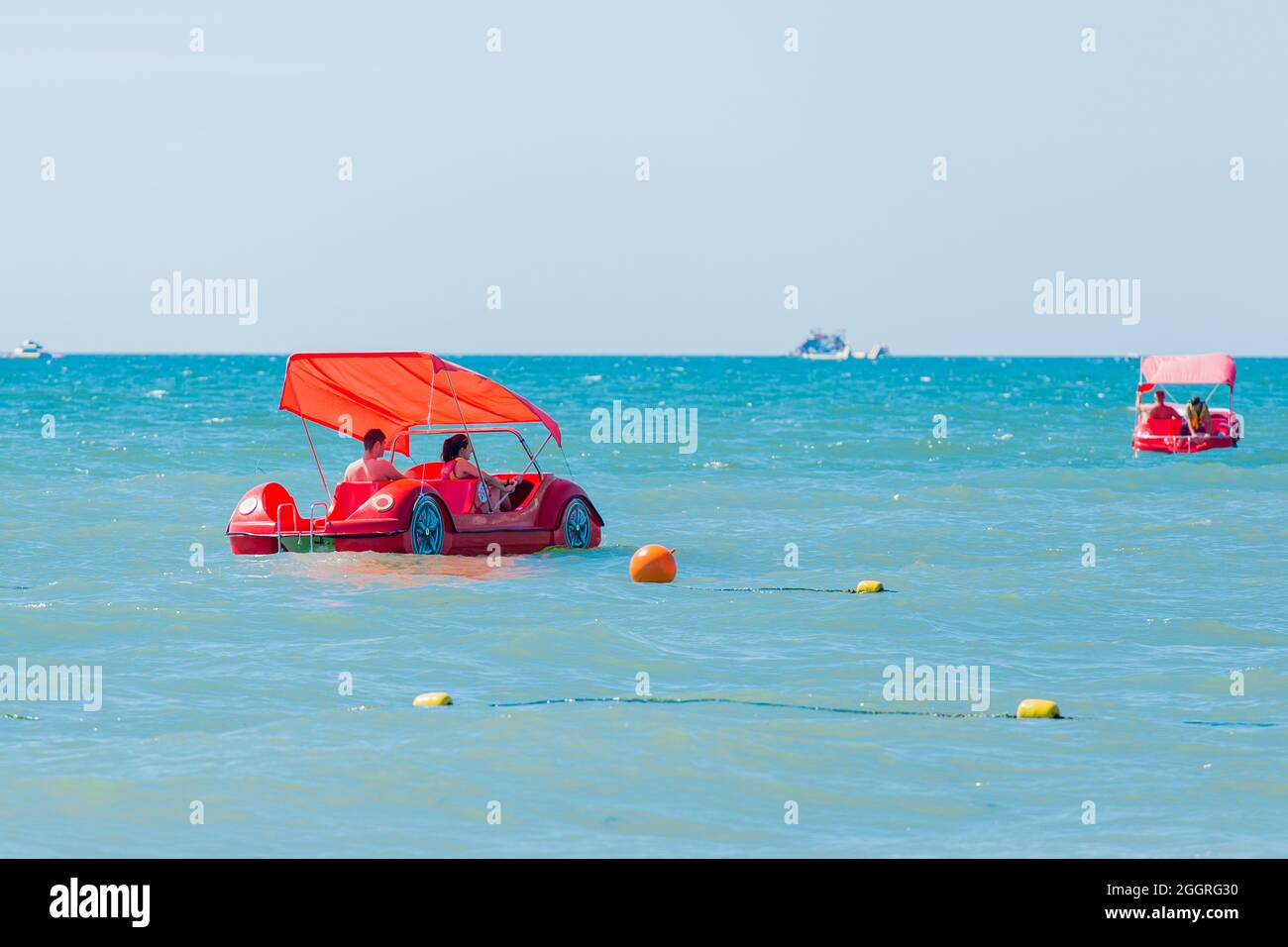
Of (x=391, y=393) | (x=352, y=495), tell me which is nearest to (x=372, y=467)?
(x=352, y=495)

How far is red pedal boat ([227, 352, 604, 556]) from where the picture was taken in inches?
658

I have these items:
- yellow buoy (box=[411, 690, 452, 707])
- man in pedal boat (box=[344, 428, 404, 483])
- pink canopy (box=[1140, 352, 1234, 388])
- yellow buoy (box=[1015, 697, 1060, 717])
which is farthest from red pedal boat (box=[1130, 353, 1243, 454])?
yellow buoy (box=[411, 690, 452, 707])

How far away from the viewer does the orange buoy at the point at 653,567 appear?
625 inches

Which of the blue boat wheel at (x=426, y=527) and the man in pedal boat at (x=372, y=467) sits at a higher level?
the man in pedal boat at (x=372, y=467)

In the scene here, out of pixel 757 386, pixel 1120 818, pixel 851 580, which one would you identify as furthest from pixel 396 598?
pixel 757 386

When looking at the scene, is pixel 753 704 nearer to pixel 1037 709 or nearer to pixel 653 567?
pixel 1037 709

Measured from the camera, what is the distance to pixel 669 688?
1072 cm

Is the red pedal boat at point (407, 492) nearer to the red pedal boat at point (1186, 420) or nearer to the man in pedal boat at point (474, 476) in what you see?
the man in pedal boat at point (474, 476)

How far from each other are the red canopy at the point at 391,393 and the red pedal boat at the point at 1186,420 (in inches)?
842

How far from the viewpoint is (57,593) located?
48.7ft

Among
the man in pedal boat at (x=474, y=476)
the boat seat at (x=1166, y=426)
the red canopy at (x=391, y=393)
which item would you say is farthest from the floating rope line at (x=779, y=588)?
the boat seat at (x=1166, y=426)

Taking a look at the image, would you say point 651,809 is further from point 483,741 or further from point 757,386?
point 757,386
